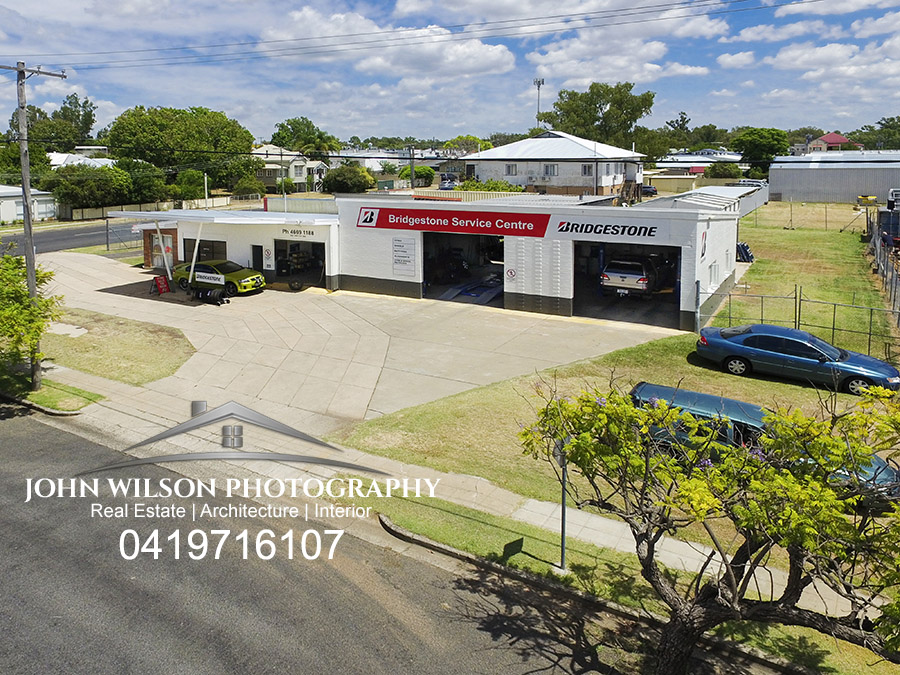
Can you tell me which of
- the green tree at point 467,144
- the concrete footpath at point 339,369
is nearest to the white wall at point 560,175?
the concrete footpath at point 339,369

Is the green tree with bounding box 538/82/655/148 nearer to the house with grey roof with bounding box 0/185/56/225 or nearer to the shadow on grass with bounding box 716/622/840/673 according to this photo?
the house with grey roof with bounding box 0/185/56/225

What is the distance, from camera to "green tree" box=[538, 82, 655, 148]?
3253 inches

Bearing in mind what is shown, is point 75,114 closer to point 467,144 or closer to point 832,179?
point 467,144

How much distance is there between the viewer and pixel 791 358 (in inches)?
728

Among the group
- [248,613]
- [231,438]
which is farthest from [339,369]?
[248,613]

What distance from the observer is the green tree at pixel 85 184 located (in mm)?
64062

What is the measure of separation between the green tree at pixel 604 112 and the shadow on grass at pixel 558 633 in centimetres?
7966

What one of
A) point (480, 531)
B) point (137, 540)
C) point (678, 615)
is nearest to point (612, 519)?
point (480, 531)

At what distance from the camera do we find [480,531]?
11430 mm

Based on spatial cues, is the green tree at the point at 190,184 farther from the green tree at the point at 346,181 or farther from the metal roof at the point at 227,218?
the metal roof at the point at 227,218

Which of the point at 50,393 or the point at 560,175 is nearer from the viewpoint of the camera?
the point at 50,393

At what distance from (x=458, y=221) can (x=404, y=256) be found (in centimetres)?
296

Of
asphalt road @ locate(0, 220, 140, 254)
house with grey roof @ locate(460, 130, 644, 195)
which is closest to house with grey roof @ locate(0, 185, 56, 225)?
asphalt road @ locate(0, 220, 140, 254)

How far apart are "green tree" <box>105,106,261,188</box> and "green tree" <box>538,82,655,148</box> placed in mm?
38234
